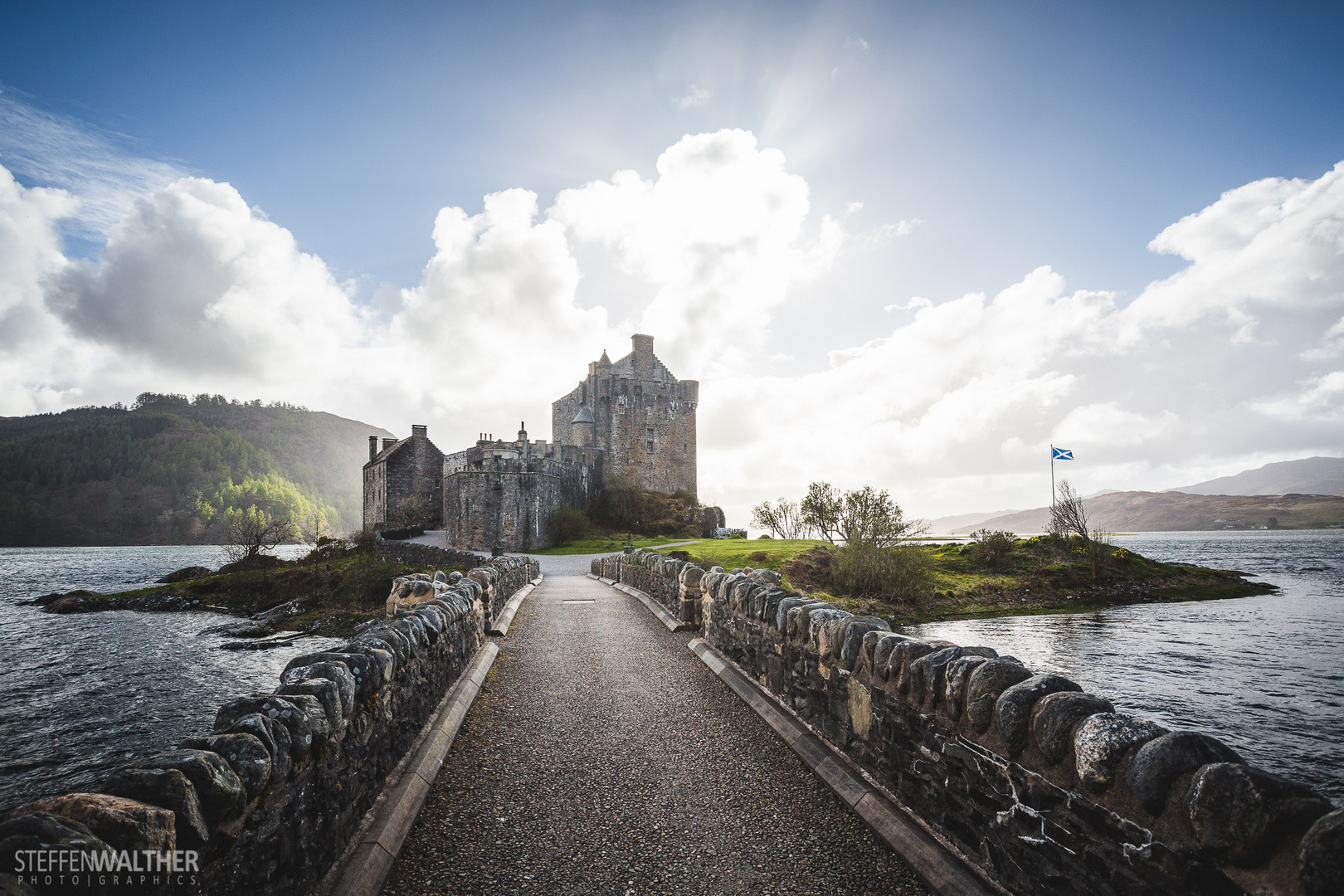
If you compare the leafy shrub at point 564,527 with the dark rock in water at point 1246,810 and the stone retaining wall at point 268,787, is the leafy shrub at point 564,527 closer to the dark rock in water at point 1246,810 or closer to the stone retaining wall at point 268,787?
the stone retaining wall at point 268,787

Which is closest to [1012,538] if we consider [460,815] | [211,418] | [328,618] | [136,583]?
[328,618]

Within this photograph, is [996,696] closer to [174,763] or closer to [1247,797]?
[1247,797]

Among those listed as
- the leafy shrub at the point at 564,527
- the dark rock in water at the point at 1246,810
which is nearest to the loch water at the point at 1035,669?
the dark rock in water at the point at 1246,810

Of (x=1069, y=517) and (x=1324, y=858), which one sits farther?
(x=1069, y=517)

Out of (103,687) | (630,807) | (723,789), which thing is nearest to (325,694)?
(630,807)

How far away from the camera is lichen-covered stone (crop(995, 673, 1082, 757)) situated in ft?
10.1

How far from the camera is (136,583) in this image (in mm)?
40344

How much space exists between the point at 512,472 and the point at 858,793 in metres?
36.7

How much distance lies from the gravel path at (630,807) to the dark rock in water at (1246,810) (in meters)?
1.73

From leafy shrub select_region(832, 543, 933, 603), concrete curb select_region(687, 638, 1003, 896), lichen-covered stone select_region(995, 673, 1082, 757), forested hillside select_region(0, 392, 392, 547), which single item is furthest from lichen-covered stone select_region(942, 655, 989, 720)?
forested hillside select_region(0, 392, 392, 547)

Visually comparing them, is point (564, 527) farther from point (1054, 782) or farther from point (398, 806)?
point (1054, 782)

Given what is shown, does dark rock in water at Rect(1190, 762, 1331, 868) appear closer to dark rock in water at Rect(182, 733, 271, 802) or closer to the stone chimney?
dark rock in water at Rect(182, 733, 271, 802)

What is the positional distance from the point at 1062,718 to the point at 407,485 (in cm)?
5003

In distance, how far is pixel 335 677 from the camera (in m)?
3.75
